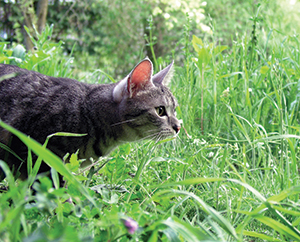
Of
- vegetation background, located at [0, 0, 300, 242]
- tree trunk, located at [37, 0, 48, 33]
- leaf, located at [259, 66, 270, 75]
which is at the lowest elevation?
vegetation background, located at [0, 0, 300, 242]

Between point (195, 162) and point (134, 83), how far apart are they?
2.28ft

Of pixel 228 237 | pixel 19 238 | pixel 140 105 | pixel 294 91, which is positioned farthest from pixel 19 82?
pixel 294 91

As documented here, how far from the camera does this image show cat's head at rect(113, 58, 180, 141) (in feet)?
6.85

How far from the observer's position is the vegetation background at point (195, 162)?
0.99 meters

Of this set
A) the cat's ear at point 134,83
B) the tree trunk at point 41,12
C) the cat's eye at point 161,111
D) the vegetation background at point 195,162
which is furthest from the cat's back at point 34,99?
the tree trunk at point 41,12

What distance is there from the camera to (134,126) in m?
2.12

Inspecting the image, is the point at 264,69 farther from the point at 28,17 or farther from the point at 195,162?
the point at 28,17

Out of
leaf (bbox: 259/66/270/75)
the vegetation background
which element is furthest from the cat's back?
leaf (bbox: 259/66/270/75)

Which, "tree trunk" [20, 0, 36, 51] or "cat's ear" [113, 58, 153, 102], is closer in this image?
"cat's ear" [113, 58, 153, 102]

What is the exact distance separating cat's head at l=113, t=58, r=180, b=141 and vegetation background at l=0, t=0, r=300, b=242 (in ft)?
0.51

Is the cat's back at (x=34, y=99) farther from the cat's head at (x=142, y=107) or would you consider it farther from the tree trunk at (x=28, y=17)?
the tree trunk at (x=28, y=17)

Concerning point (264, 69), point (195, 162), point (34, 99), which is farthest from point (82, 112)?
point (264, 69)

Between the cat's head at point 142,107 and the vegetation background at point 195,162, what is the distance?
0.16 m

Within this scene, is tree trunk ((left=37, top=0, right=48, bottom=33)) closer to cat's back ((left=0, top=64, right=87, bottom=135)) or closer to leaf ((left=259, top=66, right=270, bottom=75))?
cat's back ((left=0, top=64, right=87, bottom=135))
